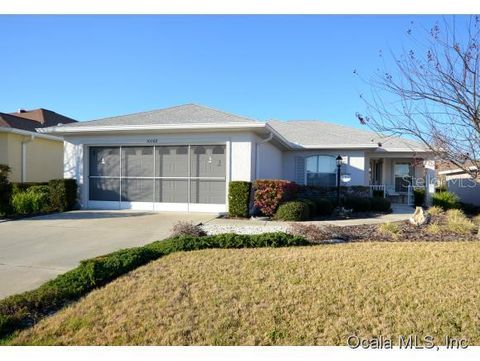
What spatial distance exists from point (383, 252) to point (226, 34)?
6.29m

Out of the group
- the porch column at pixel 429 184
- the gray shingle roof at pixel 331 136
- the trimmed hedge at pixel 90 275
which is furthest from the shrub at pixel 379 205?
the trimmed hedge at pixel 90 275

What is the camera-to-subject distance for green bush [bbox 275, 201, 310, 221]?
36.0 ft

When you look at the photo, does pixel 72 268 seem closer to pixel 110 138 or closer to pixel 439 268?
pixel 439 268

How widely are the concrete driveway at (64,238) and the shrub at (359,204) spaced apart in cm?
608

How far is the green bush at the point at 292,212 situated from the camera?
1098 cm

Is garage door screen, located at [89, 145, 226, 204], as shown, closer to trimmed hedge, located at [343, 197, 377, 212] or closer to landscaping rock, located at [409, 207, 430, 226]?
trimmed hedge, located at [343, 197, 377, 212]

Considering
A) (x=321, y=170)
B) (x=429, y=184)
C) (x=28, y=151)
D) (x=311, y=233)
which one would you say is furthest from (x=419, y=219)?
(x=28, y=151)

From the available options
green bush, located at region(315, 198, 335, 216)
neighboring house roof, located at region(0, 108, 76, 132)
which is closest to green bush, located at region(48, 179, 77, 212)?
neighboring house roof, located at region(0, 108, 76, 132)

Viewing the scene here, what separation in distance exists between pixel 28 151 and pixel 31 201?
546 cm

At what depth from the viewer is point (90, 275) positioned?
4.93 metres

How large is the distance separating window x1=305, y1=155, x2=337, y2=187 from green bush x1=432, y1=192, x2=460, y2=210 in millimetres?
4457

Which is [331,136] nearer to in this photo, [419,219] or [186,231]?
[419,219]

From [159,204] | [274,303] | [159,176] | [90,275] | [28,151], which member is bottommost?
[274,303]
